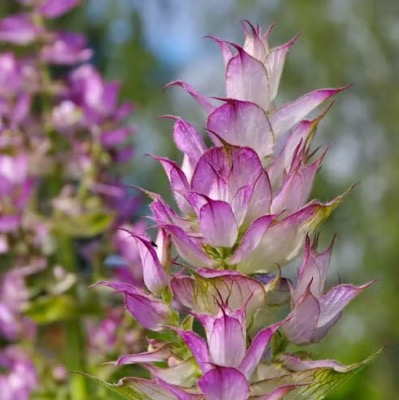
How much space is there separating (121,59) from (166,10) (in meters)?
1.43

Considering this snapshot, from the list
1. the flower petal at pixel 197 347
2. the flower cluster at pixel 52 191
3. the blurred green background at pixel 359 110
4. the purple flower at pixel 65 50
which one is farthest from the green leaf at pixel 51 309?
the blurred green background at pixel 359 110

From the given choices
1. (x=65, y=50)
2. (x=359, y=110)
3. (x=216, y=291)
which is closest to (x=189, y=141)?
(x=216, y=291)

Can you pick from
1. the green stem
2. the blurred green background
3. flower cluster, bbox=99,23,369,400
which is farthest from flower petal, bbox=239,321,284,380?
the blurred green background

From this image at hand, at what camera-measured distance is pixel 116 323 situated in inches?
94.0

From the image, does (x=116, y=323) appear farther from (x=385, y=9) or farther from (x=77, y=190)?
(x=385, y=9)

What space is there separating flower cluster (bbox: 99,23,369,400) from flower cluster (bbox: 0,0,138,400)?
1325mm

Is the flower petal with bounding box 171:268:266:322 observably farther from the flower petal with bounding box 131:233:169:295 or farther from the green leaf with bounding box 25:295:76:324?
the green leaf with bounding box 25:295:76:324

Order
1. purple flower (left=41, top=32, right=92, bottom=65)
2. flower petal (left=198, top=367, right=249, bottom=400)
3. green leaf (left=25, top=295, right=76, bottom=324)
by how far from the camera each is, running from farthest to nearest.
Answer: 1. purple flower (left=41, top=32, right=92, bottom=65)
2. green leaf (left=25, top=295, right=76, bottom=324)
3. flower petal (left=198, top=367, right=249, bottom=400)

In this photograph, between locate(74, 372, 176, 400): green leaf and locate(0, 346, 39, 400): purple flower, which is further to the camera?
locate(0, 346, 39, 400): purple flower

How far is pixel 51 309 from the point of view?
236 centimetres

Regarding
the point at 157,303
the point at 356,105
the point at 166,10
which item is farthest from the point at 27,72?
the point at 356,105

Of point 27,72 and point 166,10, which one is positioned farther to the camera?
point 166,10

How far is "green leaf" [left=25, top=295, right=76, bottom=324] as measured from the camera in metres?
2.35

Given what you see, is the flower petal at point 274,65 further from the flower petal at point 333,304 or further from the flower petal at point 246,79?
the flower petal at point 333,304
